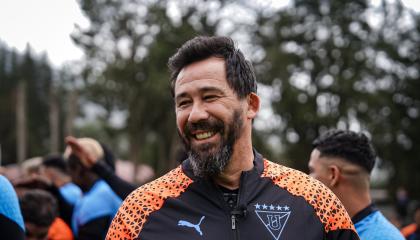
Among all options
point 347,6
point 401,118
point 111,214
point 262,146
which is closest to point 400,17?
point 347,6

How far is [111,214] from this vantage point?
511 cm

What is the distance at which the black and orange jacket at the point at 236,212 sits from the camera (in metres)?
2.52

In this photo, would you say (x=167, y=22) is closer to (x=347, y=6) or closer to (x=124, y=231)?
(x=347, y=6)

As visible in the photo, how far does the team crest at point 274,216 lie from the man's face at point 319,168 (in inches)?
47.5

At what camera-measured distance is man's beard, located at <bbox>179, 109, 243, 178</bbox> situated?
8.74 ft

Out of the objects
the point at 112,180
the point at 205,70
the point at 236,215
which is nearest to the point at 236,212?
the point at 236,215

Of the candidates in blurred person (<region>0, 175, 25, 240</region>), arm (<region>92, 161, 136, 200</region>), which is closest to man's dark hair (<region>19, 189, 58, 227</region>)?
arm (<region>92, 161, 136, 200</region>)

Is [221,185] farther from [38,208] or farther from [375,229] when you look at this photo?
[38,208]

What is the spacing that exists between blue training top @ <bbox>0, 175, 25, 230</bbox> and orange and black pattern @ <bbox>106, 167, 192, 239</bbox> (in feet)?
2.77

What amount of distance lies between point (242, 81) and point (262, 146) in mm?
25712

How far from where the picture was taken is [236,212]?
8.36 ft

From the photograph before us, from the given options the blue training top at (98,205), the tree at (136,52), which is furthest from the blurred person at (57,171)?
the tree at (136,52)

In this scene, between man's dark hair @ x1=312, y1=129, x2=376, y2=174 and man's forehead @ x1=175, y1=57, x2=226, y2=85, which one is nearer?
man's forehead @ x1=175, y1=57, x2=226, y2=85

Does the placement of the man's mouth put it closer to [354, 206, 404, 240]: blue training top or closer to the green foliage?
[354, 206, 404, 240]: blue training top
